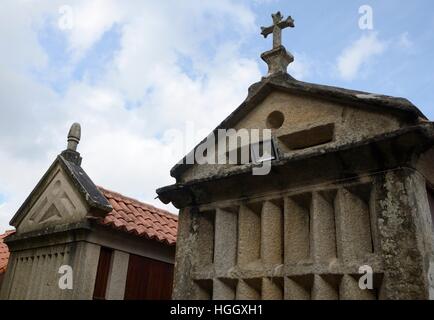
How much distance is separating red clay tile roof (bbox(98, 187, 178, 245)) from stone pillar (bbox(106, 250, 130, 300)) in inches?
16.1

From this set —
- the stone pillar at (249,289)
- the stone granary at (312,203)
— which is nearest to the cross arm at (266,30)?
the stone granary at (312,203)

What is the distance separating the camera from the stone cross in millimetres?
5051

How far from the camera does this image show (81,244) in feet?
20.4

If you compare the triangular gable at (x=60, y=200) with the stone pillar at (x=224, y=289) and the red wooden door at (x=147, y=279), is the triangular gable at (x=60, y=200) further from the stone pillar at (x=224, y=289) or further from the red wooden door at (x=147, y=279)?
the stone pillar at (x=224, y=289)

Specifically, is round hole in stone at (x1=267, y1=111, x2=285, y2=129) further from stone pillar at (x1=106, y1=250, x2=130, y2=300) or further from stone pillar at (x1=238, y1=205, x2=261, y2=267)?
stone pillar at (x1=106, y1=250, x2=130, y2=300)

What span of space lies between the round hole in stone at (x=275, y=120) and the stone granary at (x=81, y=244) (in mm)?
2922

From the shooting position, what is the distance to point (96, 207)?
6289 millimetres

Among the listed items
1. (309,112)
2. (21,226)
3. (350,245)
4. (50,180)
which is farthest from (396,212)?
(21,226)

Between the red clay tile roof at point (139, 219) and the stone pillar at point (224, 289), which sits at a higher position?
the red clay tile roof at point (139, 219)

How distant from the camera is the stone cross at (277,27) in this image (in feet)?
16.6

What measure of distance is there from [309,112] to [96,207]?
3436 millimetres

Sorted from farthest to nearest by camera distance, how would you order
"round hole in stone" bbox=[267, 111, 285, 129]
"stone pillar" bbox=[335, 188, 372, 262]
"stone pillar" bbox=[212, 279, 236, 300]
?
1. "round hole in stone" bbox=[267, 111, 285, 129]
2. "stone pillar" bbox=[212, 279, 236, 300]
3. "stone pillar" bbox=[335, 188, 372, 262]

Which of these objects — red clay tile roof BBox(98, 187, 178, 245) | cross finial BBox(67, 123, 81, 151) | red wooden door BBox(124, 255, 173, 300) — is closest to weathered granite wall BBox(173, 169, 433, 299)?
red clay tile roof BBox(98, 187, 178, 245)

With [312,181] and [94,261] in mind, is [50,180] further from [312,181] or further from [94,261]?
→ [312,181]
